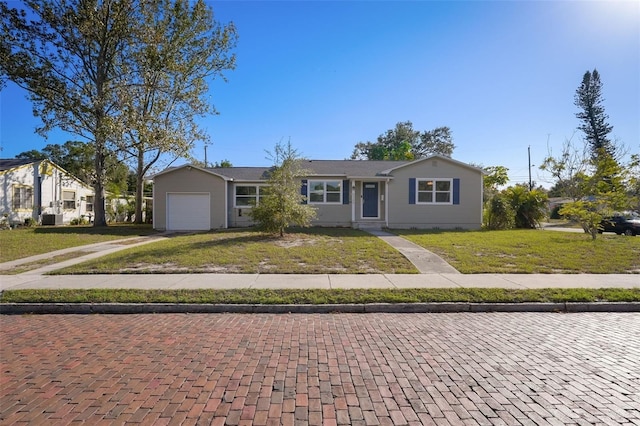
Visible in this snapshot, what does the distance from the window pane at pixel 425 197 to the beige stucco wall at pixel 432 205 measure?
291 mm

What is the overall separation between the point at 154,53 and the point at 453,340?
22.8 metres

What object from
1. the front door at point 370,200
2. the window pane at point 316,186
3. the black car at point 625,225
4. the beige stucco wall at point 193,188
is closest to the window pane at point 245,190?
the beige stucco wall at point 193,188

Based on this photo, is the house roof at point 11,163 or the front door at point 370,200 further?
the house roof at point 11,163

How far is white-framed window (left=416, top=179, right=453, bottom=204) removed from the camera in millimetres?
19000

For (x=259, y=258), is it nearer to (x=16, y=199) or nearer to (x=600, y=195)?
(x=600, y=195)

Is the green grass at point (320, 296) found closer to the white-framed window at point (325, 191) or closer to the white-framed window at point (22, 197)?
the white-framed window at point (325, 191)

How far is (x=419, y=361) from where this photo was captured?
12.8 ft

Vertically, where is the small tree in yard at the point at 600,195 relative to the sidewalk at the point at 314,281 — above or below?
above

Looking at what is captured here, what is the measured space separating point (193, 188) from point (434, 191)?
45.0ft

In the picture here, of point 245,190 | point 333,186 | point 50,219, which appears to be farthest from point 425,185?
point 50,219

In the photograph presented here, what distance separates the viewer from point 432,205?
62.2 ft

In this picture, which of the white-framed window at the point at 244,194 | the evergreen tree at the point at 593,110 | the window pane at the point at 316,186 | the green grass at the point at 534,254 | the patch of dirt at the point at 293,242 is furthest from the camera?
the evergreen tree at the point at 593,110

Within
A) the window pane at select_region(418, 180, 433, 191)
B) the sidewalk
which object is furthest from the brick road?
the window pane at select_region(418, 180, 433, 191)

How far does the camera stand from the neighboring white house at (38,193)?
71.0ft
